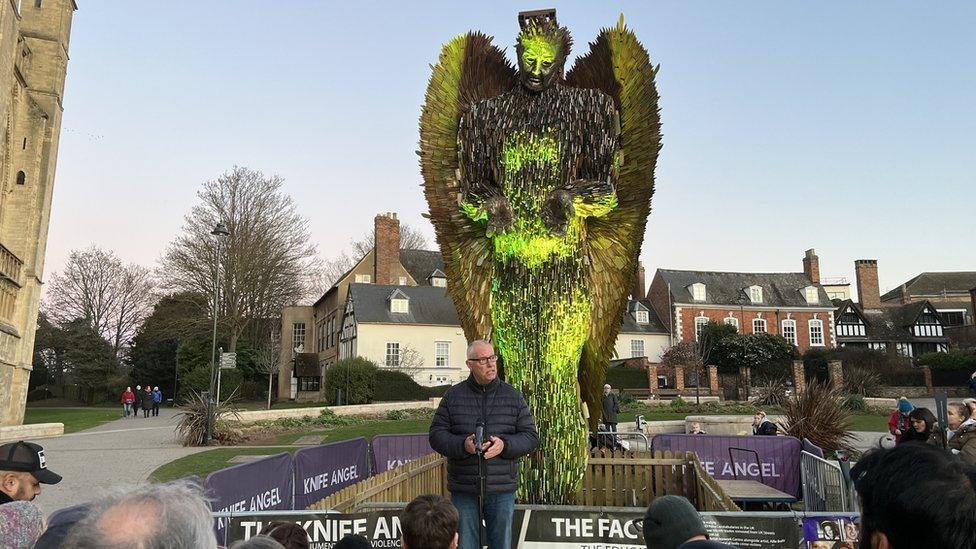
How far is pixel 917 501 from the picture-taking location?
1554 millimetres

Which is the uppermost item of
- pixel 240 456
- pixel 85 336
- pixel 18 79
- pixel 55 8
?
pixel 55 8

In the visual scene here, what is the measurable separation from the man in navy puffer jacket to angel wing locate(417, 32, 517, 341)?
2169 millimetres

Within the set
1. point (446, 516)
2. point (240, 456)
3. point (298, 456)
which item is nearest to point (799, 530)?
point (446, 516)

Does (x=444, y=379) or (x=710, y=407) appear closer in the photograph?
(x=710, y=407)

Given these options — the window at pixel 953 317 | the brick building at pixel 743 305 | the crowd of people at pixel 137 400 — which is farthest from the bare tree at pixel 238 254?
the window at pixel 953 317

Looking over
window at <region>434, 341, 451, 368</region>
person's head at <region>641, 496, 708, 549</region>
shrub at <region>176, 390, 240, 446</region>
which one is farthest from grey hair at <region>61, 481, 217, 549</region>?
window at <region>434, 341, 451, 368</region>

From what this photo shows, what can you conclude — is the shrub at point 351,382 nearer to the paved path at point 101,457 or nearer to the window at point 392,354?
the window at point 392,354

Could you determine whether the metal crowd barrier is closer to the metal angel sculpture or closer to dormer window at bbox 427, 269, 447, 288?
the metal angel sculpture

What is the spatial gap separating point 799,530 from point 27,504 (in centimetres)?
492

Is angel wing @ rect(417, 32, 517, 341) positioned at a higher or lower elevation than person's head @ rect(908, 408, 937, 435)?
higher

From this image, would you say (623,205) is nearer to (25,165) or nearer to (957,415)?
(957,415)

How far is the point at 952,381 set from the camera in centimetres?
4228

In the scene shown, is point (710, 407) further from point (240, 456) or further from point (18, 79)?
point (18, 79)

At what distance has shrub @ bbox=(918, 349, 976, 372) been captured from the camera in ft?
137
